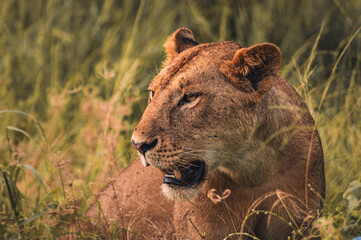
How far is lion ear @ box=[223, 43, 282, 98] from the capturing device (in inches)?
110

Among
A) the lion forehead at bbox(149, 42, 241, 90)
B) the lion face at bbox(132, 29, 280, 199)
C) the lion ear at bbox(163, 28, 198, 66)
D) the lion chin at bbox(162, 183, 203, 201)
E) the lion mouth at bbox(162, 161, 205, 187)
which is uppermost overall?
the lion ear at bbox(163, 28, 198, 66)

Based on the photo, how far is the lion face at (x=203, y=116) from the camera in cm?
280

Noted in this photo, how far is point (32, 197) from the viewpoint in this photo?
4555 millimetres

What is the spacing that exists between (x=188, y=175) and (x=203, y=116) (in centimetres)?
35

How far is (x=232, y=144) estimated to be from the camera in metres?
2.86

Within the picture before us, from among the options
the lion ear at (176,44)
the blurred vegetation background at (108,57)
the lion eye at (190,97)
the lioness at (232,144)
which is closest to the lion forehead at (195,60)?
the lioness at (232,144)

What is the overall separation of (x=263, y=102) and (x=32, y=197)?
95.6 inches

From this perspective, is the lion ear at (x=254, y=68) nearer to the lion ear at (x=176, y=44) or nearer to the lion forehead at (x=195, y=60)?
the lion forehead at (x=195, y=60)

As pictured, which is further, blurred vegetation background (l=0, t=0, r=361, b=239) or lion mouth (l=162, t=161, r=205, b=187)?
blurred vegetation background (l=0, t=0, r=361, b=239)

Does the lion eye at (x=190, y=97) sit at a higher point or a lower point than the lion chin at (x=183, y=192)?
higher

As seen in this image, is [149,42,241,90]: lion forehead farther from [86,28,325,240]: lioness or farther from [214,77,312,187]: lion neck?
[214,77,312,187]: lion neck

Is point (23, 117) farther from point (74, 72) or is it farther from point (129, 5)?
point (129, 5)

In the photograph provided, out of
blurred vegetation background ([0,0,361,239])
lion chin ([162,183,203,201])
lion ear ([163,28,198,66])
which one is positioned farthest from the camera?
blurred vegetation background ([0,0,361,239])

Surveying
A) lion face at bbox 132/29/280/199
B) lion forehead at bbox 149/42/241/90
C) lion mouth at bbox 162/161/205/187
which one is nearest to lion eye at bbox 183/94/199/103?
lion face at bbox 132/29/280/199
